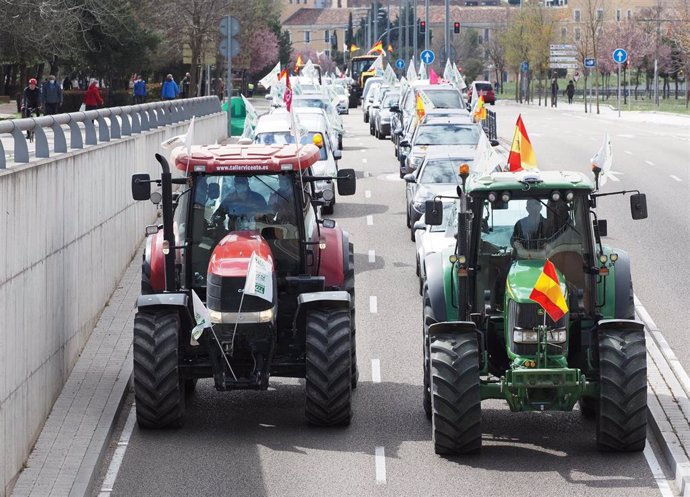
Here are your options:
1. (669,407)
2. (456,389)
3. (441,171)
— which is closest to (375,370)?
(669,407)

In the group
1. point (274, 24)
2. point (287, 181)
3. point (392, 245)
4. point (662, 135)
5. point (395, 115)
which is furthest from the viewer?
point (274, 24)

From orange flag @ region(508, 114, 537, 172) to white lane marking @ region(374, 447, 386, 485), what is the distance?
3.26m

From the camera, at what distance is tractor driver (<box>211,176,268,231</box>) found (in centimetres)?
1312

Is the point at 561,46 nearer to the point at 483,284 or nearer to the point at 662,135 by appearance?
the point at 662,135

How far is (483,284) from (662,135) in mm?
43505

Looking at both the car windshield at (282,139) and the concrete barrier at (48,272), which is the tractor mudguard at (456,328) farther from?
the car windshield at (282,139)

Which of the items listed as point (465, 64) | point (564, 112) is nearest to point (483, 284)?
point (564, 112)

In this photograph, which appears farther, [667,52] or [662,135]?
[667,52]

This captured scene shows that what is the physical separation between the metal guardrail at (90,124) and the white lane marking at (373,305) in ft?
13.8

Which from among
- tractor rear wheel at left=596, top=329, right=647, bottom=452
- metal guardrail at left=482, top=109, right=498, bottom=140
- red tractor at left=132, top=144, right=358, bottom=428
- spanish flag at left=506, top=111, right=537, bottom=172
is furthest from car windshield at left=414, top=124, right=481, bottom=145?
tractor rear wheel at left=596, top=329, right=647, bottom=452

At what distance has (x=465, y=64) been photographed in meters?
146

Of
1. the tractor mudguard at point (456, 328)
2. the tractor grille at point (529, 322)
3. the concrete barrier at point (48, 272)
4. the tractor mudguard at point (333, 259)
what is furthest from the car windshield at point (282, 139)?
the tractor grille at point (529, 322)

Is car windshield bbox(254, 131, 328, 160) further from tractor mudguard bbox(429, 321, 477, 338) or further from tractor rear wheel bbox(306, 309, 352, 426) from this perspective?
tractor mudguard bbox(429, 321, 477, 338)

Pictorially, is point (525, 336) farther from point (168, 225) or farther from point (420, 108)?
point (420, 108)
